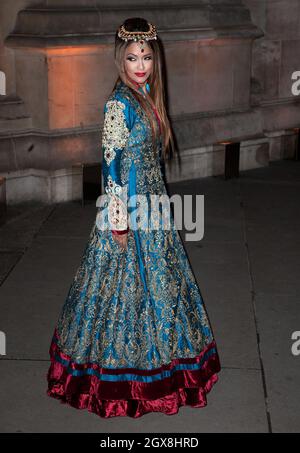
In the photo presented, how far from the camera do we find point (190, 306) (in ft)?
14.5

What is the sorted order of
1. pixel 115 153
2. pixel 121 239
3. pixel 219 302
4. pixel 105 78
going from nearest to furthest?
1. pixel 115 153
2. pixel 121 239
3. pixel 219 302
4. pixel 105 78

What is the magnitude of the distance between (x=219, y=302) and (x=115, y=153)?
7.25 ft

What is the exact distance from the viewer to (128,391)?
165 inches

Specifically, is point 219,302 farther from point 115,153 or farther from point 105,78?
point 105,78

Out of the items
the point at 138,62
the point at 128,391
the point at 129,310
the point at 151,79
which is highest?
the point at 138,62

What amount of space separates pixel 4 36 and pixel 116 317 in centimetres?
502

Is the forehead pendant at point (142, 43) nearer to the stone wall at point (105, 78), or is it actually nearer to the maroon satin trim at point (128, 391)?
the maroon satin trim at point (128, 391)

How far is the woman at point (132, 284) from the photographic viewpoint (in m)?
4.11

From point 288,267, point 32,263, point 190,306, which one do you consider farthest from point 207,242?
point 190,306

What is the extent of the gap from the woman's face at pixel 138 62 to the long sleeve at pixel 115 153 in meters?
0.18

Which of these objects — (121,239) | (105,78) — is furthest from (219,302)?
(105,78)

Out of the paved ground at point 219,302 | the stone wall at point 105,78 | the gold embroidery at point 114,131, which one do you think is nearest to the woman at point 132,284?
the gold embroidery at point 114,131

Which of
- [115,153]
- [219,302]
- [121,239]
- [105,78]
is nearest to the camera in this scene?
[115,153]
